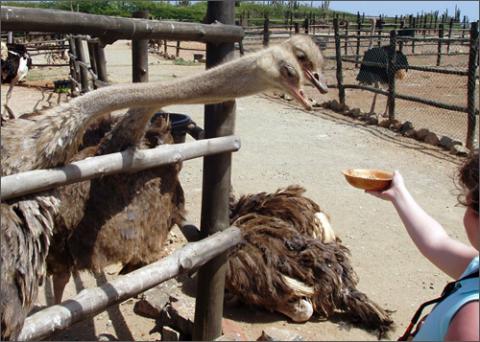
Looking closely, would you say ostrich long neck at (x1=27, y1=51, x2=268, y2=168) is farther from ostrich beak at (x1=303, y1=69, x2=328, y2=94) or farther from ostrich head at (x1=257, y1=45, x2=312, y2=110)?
ostrich beak at (x1=303, y1=69, x2=328, y2=94)

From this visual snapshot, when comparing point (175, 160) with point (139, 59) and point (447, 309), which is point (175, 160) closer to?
point (447, 309)

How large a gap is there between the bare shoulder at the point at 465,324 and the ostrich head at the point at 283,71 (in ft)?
2.91

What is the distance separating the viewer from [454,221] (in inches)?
165

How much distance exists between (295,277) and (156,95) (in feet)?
4.70

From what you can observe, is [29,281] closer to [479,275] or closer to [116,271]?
[479,275]

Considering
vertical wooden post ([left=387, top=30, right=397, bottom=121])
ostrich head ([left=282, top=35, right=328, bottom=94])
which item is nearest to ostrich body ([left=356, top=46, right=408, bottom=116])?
vertical wooden post ([left=387, top=30, right=397, bottom=121])

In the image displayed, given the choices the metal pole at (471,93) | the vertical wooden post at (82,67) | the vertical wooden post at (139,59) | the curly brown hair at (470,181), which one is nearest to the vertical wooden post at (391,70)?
the metal pole at (471,93)

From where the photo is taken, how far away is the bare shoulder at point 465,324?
37.0 inches

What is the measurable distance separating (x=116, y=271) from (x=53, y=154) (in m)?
1.78

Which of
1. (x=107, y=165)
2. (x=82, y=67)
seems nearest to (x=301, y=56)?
(x=107, y=165)

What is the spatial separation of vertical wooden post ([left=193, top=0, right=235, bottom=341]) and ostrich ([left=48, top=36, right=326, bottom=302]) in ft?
0.60

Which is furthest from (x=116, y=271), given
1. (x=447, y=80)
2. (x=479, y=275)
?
(x=447, y=80)

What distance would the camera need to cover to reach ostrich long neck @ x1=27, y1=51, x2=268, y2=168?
1.72 m

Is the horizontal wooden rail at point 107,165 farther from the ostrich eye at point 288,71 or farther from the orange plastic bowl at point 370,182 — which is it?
the orange plastic bowl at point 370,182
